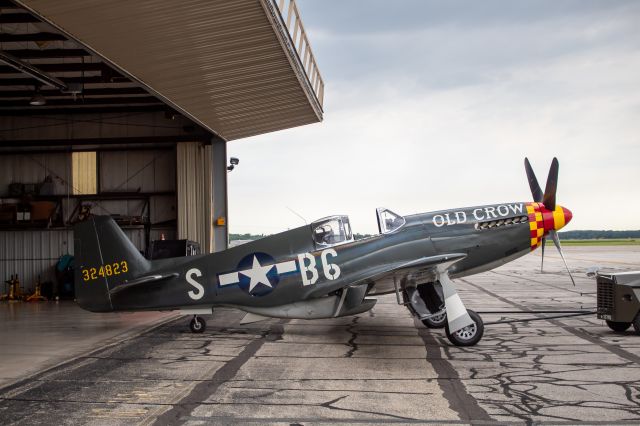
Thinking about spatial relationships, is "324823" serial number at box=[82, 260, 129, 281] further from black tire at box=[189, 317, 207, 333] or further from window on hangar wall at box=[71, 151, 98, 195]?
window on hangar wall at box=[71, 151, 98, 195]

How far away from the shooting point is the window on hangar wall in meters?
22.0

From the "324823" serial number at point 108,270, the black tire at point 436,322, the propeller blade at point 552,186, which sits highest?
the propeller blade at point 552,186

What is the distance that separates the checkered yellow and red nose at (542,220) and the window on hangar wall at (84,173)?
15.5 m

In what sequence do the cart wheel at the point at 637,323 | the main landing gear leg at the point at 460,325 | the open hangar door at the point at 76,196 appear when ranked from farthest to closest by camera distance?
the open hangar door at the point at 76,196
the cart wheel at the point at 637,323
the main landing gear leg at the point at 460,325

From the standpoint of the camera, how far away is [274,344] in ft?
33.3

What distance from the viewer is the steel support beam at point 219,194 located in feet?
69.3

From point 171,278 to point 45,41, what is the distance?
6.98m

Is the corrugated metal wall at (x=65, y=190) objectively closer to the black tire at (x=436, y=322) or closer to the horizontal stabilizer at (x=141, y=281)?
the horizontal stabilizer at (x=141, y=281)

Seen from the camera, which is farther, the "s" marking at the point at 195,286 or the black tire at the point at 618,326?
the "s" marking at the point at 195,286

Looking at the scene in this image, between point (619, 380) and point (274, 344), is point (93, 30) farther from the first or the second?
point (619, 380)

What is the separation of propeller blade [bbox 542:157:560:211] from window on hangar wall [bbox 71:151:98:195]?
51.3 feet

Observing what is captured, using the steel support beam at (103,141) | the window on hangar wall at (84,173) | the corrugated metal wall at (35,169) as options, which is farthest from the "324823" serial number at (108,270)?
the corrugated metal wall at (35,169)

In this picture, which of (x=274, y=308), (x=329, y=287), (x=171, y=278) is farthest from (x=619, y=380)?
(x=171, y=278)

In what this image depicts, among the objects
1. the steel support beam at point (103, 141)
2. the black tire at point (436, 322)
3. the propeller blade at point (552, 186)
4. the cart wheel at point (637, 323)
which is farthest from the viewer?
the steel support beam at point (103, 141)
